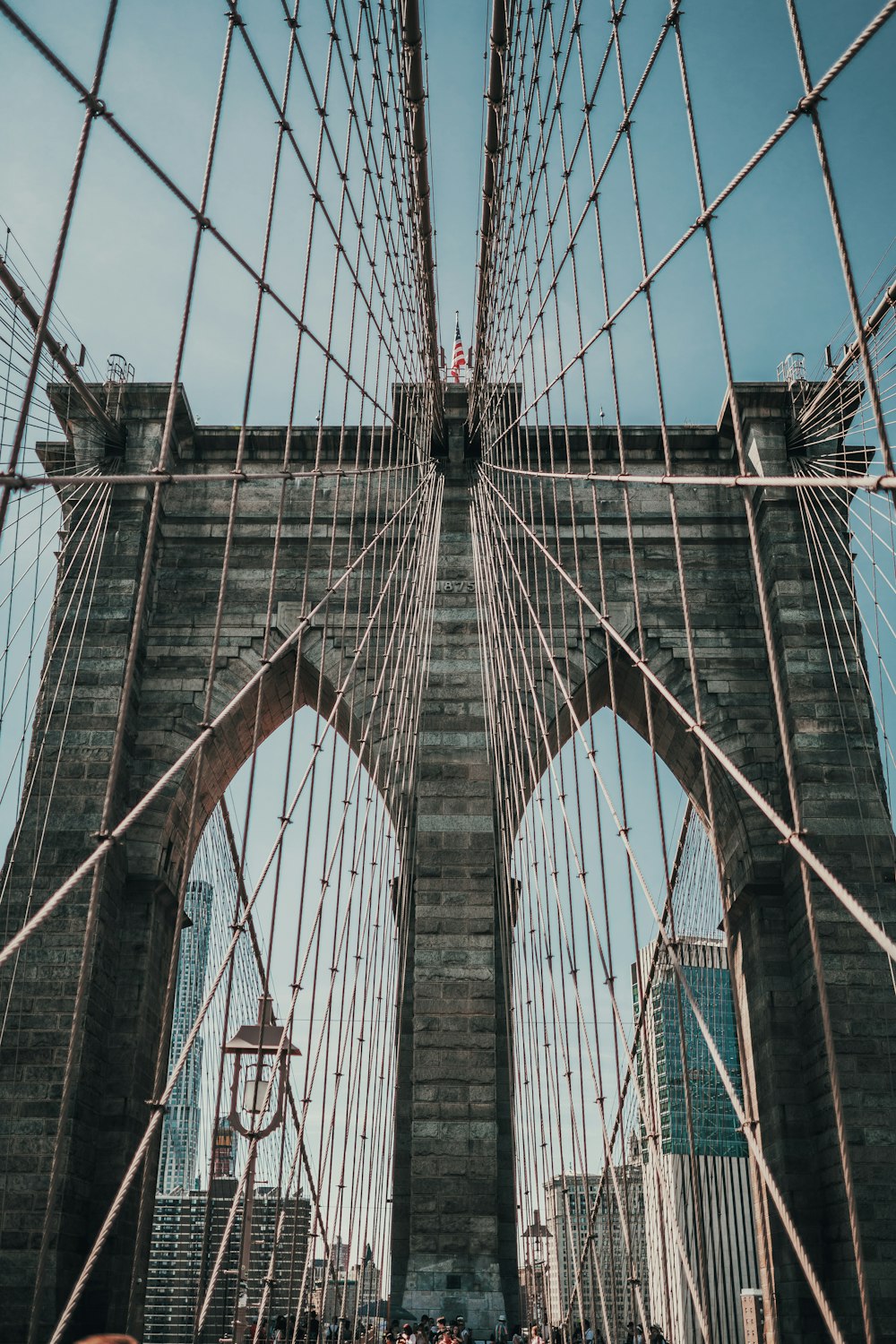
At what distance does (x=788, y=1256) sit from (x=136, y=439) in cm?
1027

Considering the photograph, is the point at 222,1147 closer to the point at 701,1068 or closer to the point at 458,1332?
the point at 458,1332

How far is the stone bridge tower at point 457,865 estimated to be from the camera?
1048cm

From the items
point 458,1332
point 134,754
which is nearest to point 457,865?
point 134,754

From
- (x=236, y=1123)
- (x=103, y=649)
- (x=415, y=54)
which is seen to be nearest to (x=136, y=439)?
(x=103, y=649)

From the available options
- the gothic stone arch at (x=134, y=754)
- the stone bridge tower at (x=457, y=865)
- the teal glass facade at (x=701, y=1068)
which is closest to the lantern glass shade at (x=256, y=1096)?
the stone bridge tower at (x=457, y=865)

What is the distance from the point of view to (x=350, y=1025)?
8.98m

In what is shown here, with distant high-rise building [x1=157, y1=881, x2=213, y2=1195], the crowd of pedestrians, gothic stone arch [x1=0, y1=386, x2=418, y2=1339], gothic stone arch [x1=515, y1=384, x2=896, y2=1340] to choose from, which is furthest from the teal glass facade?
distant high-rise building [x1=157, y1=881, x2=213, y2=1195]

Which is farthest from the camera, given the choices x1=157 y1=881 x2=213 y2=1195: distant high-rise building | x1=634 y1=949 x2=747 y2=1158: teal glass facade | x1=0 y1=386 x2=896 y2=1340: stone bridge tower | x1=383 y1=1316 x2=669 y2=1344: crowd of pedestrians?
x1=157 y1=881 x2=213 y2=1195: distant high-rise building

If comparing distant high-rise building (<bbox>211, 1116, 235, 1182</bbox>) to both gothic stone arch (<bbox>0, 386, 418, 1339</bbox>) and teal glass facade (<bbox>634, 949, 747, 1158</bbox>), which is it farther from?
teal glass facade (<bbox>634, 949, 747, 1158</bbox>)

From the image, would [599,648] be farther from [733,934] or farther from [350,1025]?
[350,1025]

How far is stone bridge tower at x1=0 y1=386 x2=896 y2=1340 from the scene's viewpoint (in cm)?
1048

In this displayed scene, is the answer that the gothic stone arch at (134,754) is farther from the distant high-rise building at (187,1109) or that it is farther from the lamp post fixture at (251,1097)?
the distant high-rise building at (187,1109)

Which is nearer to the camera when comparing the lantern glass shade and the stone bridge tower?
the lantern glass shade

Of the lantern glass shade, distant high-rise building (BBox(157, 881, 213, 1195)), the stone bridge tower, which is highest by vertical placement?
distant high-rise building (BBox(157, 881, 213, 1195))
